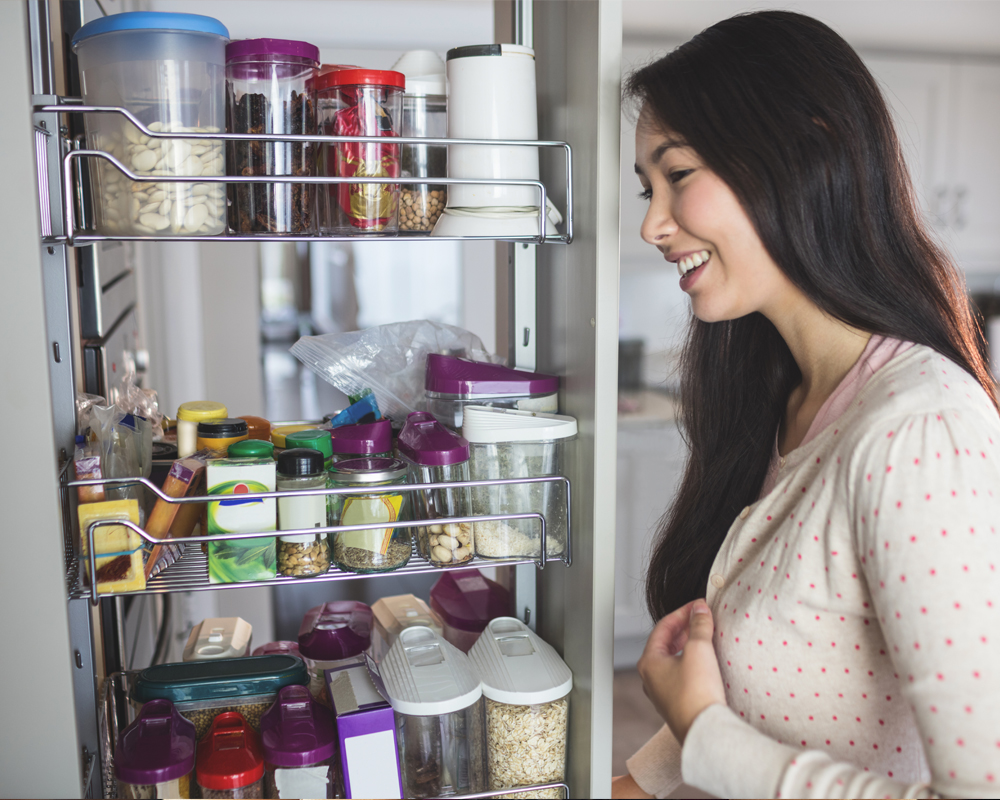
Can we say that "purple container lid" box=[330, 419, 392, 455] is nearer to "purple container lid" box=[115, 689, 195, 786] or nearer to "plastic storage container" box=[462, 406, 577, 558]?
"plastic storage container" box=[462, 406, 577, 558]

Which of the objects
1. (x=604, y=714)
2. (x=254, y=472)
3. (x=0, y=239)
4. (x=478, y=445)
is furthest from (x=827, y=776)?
(x=0, y=239)

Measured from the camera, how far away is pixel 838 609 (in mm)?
733

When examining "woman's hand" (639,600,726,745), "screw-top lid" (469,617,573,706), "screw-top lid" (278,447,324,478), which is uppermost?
"screw-top lid" (278,447,324,478)

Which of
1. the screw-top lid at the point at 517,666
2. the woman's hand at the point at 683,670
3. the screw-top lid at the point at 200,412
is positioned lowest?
the screw-top lid at the point at 517,666

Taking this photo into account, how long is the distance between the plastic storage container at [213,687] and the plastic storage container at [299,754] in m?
0.05

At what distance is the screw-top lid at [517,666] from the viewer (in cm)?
93

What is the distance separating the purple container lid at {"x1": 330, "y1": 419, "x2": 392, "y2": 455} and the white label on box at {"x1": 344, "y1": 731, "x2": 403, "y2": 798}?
302 mm

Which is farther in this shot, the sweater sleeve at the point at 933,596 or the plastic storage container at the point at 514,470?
the plastic storage container at the point at 514,470

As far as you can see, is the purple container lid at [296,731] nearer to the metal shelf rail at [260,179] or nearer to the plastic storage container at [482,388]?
the plastic storage container at [482,388]

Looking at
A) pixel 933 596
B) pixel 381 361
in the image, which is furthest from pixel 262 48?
pixel 933 596

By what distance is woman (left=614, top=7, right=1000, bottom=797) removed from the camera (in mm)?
627

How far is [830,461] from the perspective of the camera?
0.73m

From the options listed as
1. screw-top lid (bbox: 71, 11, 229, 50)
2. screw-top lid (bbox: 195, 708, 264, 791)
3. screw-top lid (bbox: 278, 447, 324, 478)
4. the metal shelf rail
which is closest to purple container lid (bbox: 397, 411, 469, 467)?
screw-top lid (bbox: 278, 447, 324, 478)

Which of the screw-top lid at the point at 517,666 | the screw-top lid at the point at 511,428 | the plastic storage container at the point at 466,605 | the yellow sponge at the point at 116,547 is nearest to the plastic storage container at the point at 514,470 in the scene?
the screw-top lid at the point at 511,428
